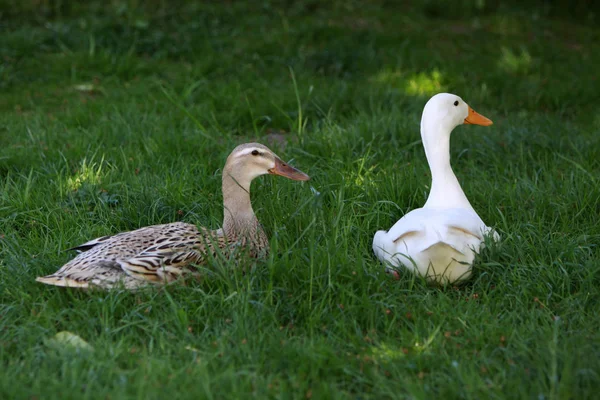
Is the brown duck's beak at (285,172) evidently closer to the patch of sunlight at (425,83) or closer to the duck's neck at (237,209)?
the duck's neck at (237,209)

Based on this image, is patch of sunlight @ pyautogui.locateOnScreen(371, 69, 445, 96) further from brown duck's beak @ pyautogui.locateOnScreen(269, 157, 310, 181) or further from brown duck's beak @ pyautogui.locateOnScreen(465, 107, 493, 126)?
brown duck's beak @ pyautogui.locateOnScreen(269, 157, 310, 181)

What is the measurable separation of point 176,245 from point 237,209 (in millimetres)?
434

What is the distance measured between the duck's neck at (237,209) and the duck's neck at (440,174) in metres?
0.99

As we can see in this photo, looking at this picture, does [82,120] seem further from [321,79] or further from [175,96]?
[321,79]

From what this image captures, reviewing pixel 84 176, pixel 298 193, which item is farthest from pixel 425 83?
pixel 84 176

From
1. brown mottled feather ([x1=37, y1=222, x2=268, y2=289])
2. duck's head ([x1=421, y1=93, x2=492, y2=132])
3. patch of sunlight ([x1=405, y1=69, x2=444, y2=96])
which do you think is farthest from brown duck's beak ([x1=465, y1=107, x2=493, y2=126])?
patch of sunlight ([x1=405, y1=69, x2=444, y2=96])

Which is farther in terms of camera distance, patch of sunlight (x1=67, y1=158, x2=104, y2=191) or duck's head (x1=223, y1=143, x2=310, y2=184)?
patch of sunlight (x1=67, y1=158, x2=104, y2=191)

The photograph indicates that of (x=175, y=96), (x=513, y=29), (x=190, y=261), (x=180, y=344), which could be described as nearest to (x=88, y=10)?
(x=175, y=96)

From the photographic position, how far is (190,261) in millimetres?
3727

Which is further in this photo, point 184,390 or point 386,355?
point 386,355

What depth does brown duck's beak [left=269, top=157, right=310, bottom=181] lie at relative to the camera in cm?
411

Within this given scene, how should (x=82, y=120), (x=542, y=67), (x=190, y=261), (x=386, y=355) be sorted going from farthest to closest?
(x=542, y=67)
(x=82, y=120)
(x=190, y=261)
(x=386, y=355)

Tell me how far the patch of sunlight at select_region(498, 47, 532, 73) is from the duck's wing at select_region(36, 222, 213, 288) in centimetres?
481

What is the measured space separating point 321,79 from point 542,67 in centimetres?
242
